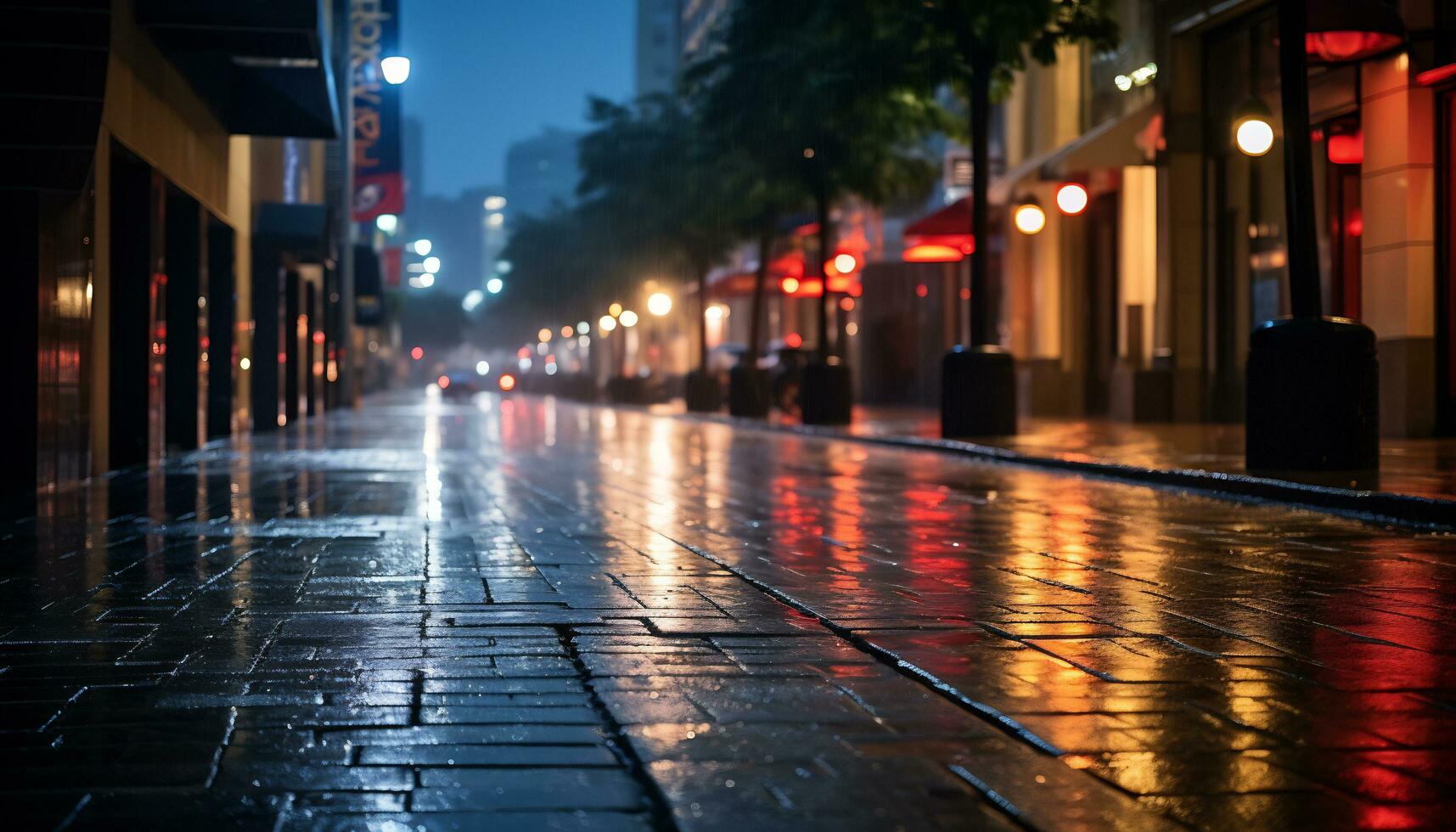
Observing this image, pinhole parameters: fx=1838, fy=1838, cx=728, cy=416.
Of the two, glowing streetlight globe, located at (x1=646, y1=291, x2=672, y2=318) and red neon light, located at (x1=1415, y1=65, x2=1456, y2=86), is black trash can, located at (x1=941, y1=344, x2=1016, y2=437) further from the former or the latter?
glowing streetlight globe, located at (x1=646, y1=291, x2=672, y2=318)

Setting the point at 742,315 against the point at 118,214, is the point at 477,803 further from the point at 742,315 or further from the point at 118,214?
the point at 742,315

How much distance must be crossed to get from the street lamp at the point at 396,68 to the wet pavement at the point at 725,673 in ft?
97.2


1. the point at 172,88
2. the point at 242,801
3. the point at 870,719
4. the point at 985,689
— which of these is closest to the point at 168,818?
the point at 242,801

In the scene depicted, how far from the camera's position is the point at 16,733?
4.78 meters

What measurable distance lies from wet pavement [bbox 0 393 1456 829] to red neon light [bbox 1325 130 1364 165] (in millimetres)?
12509

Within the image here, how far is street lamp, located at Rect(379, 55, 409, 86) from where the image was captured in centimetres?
4034

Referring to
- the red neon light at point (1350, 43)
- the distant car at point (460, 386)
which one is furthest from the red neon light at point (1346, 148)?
the distant car at point (460, 386)

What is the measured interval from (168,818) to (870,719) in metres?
1.92

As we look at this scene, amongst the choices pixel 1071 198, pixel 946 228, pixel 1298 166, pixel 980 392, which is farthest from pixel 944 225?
pixel 1298 166

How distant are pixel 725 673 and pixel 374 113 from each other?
142 feet

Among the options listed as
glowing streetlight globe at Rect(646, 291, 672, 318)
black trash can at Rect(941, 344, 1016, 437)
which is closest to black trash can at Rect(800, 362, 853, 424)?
black trash can at Rect(941, 344, 1016, 437)

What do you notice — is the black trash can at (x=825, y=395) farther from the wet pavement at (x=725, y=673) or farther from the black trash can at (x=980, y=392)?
the wet pavement at (x=725, y=673)

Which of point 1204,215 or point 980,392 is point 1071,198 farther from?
point 1204,215

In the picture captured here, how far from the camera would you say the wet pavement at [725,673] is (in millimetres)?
4109
